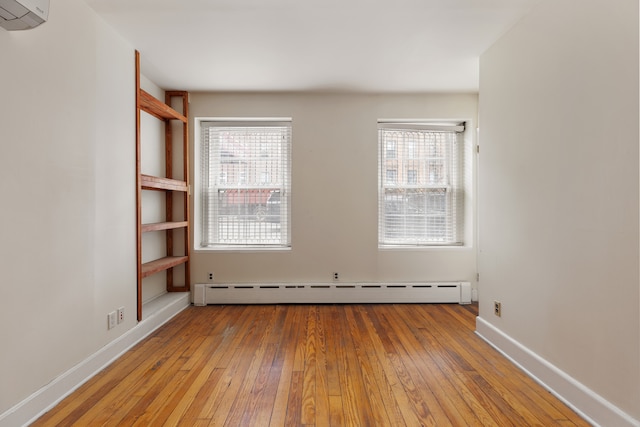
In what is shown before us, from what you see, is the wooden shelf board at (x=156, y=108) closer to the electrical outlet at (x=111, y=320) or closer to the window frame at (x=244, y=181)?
the window frame at (x=244, y=181)

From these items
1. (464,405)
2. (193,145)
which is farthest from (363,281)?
(193,145)

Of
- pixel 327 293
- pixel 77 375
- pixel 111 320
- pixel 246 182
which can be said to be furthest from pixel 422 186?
pixel 77 375

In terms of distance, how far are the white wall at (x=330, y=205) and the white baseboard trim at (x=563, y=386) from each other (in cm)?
147

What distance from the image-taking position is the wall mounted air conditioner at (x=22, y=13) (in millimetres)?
1418

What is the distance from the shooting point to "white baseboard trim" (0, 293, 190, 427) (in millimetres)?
1651

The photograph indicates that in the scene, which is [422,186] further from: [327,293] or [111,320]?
[111,320]

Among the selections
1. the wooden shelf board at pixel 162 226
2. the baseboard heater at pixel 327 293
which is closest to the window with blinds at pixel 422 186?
the baseboard heater at pixel 327 293

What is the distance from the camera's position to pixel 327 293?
3818 millimetres

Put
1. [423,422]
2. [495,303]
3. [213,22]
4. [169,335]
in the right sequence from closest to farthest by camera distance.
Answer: [423,422], [213,22], [495,303], [169,335]

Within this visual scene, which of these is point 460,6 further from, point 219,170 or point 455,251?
point 219,170

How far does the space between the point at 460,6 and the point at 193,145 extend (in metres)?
3.05

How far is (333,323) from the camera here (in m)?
3.17

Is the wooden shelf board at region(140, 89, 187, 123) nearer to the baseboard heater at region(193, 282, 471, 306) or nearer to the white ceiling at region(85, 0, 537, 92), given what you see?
the white ceiling at region(85, 0, 537, 92)

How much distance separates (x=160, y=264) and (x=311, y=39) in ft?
8.27
